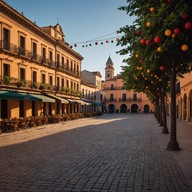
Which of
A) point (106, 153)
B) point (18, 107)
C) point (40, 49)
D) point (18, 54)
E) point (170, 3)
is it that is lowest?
point (106, 153)

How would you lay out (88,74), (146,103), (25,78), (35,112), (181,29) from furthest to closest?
(146,103)
(88,74)
(35,112)
(25,78)
(181,29)

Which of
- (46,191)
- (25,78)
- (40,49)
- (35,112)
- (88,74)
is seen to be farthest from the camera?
(88,74)

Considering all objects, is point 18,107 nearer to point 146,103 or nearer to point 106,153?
point 106,153

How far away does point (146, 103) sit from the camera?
7031 cm

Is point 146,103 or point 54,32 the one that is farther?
point 146,103

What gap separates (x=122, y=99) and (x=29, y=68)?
50415 millimetres

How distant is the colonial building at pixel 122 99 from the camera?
70.6 m

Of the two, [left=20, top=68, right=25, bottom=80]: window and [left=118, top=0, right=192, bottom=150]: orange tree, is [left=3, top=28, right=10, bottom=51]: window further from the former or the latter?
[left=118, top=0, right=192, bottom=150]: orange tree

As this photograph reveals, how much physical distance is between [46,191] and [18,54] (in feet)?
64.8

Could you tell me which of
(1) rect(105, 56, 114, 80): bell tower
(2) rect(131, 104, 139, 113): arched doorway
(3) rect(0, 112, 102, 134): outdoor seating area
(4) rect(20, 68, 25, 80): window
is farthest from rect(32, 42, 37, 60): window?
(1) rect(105, 56, 114, 80): bell tower


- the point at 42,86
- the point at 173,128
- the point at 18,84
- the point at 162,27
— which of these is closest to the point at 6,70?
the point at 18,84

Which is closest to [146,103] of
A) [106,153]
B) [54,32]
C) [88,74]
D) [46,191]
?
[88,74]

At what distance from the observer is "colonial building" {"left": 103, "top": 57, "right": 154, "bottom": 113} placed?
7056 centimetres

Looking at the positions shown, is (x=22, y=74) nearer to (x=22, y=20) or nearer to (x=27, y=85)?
(x=27, y=85)
